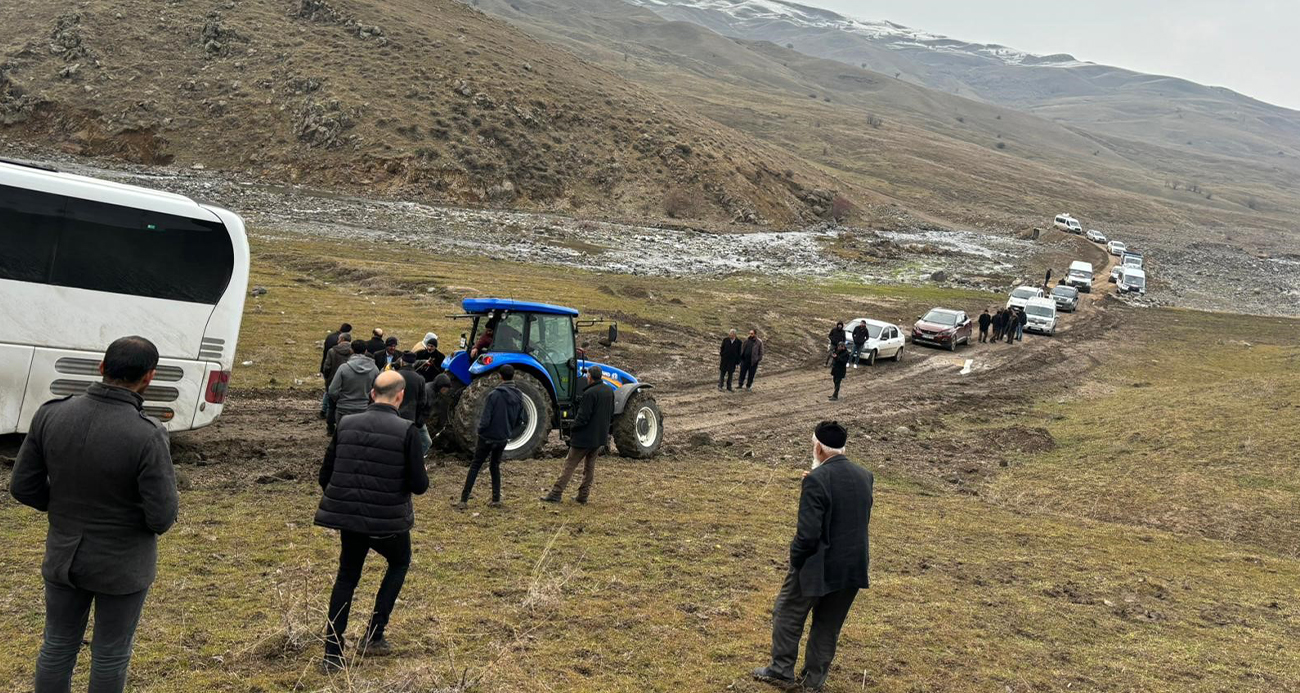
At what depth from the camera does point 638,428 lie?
15.3 meters

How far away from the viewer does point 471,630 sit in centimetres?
696

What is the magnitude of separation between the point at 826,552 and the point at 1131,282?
5809 centimetres

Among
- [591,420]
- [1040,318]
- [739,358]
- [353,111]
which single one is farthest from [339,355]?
[353,111]

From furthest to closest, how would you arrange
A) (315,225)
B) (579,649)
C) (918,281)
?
1. (918,281)
2. (315,225)
3. (579,649)

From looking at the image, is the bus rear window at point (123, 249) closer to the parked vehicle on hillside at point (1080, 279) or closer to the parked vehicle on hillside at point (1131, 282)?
the parked vehicle on hillside at point (1080, 279)

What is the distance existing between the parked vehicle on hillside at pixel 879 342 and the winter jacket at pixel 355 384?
20706 mm

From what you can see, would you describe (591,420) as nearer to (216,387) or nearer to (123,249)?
(216,387)

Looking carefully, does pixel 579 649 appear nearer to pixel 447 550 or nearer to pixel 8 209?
pixel 447 550

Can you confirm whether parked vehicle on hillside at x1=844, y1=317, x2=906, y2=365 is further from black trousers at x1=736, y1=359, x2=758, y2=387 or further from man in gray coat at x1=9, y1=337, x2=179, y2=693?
man in gray coat at x1=9, y1=337, x2=179, y2=693

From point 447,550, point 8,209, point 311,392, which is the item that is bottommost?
point 311,392

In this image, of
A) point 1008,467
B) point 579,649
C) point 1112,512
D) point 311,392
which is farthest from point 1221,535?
point 311,392

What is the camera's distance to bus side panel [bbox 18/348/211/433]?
10711 mm

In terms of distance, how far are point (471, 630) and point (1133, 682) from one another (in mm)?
5407

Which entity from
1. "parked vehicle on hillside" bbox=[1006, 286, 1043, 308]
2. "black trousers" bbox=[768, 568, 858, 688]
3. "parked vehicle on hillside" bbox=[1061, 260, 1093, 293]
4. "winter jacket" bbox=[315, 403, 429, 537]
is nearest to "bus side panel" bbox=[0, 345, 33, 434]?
"winter jacket" bbox=[315, 403, 429, 537]
